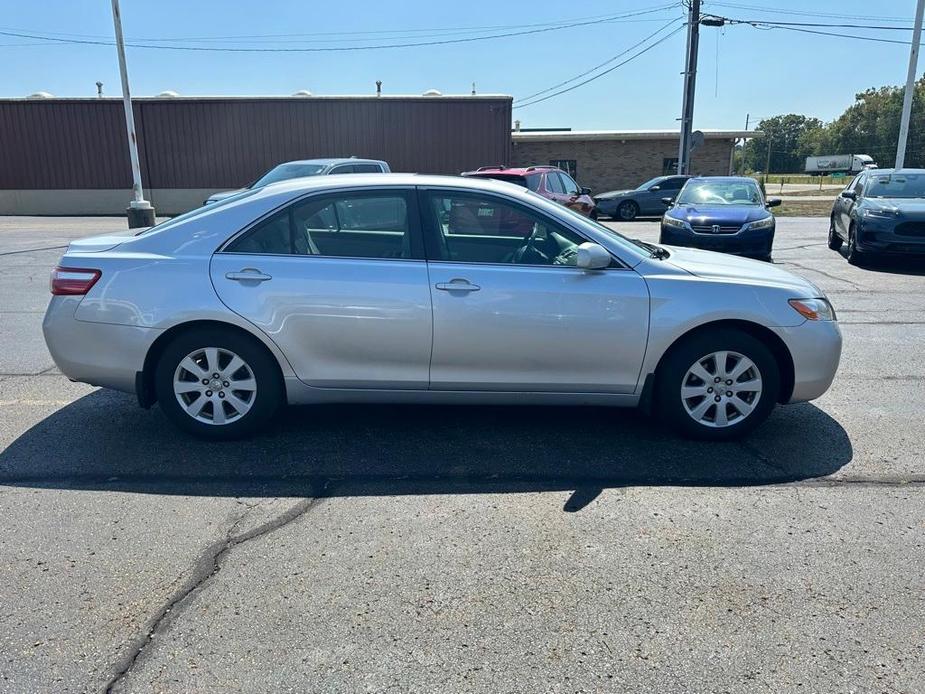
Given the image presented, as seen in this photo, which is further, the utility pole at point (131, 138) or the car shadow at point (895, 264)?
the utility pole at point (131, 138)

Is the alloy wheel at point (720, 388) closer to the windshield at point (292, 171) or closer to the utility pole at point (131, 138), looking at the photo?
the windshield at point (292, 171)

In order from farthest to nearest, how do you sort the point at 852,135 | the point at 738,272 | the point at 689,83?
the point at 852,135
the point at 689,83
the point at 738,272

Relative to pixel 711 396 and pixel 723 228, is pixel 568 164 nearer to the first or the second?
pixel 723 228

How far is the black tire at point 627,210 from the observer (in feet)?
76.1

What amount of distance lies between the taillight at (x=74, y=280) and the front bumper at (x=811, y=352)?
13.5 ft

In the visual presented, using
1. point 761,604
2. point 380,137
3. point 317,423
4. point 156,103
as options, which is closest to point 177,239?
point 317,423

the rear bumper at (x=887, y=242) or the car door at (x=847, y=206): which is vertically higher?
Answer: the car door at (x=847, y=206)

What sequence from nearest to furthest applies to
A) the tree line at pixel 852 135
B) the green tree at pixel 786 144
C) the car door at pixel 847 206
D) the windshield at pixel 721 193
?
the car door at pixel 847 206, the windshield at pixel 721 193, the tree line at pixel 852 135, the green tree at pixel 786 144

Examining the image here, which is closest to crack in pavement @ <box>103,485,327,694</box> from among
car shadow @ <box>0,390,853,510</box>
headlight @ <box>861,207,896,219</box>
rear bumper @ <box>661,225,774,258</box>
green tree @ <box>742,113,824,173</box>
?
car shadow @ <box>0,390,853,510</box>

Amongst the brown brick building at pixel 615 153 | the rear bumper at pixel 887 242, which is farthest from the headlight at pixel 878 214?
the brown brick building at pixel 615 153

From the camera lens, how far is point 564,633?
2670mm

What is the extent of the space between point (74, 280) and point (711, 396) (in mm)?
3916

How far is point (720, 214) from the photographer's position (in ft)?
38.7

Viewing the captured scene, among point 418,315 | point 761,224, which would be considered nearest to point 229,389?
point 418,315
